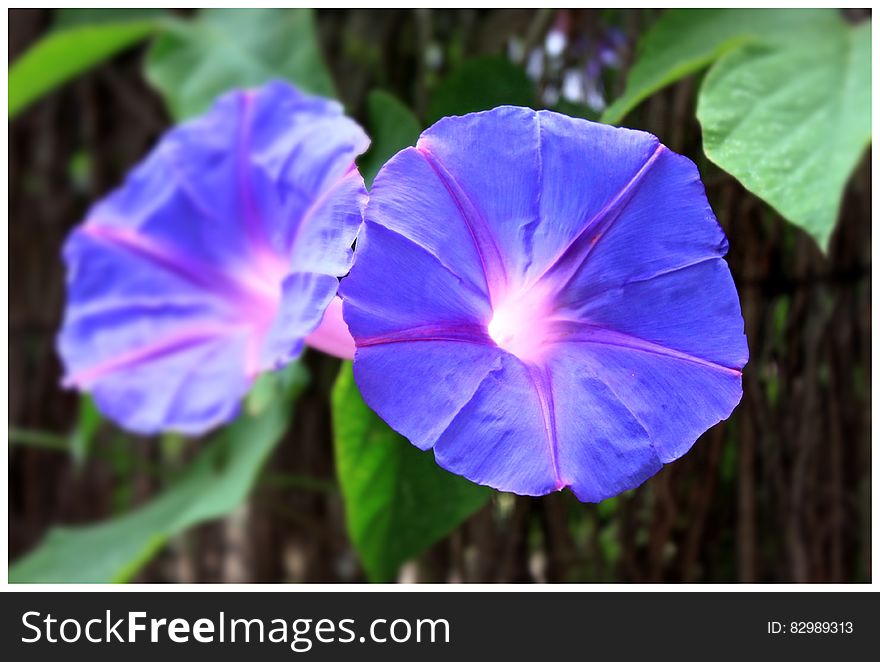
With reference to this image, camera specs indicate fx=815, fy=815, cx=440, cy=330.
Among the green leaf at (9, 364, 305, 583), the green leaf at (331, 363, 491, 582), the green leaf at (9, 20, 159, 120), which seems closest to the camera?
the green leaf at (331, 363, 491, 582)

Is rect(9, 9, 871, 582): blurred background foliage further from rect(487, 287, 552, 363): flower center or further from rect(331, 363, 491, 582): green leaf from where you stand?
rect(487, 287, 552, 363): flower center

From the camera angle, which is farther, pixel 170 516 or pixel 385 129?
pixel 170 516

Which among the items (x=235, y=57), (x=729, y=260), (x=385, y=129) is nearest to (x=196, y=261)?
(x=385, y=129)

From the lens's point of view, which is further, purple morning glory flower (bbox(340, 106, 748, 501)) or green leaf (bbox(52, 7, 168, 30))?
green leaf (bbox(52, 7, 168, 30))

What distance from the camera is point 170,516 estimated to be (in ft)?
3.23

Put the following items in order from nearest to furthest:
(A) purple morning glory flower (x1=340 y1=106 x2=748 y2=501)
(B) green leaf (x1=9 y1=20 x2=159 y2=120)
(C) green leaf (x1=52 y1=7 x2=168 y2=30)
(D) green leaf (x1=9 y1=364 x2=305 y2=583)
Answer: (A) purple morning glory flower (x1=340 y1=106 x2=748 y2=501) < (D) green leaf (x1=9 y1=364 x2=305 y2=583) < (B) green leaf (x1=9 y1=20 x2=159 y2=120) < (C) green leaf (x1=52 y1=7 x2=168 y2=30)

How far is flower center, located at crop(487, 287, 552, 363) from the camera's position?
0.49 metres

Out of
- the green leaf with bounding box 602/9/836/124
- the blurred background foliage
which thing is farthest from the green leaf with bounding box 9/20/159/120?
the green leaf with bounding box 602/9/836/124

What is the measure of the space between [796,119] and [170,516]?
798mm

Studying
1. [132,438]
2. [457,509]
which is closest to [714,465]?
[457,509]

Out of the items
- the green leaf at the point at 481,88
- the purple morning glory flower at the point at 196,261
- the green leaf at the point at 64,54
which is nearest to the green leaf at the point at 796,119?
the green leaf at the point at 481,88

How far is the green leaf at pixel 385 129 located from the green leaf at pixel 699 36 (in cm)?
17

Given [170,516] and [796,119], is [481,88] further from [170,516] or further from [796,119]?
[170,516]
